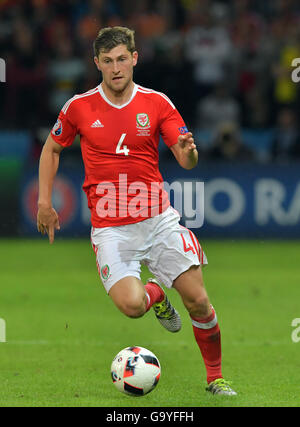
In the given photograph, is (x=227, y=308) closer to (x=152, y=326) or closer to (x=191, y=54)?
(x=152, y=326)

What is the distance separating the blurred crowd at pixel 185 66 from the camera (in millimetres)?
16312

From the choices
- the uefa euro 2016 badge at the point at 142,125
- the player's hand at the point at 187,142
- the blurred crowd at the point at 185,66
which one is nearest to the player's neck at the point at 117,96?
the uefa euro 2016 badge at the point at 142,125

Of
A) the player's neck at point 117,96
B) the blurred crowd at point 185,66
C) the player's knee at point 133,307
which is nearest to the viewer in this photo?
the player's knee at point 133,307

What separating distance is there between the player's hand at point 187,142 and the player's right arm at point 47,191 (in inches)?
37.3

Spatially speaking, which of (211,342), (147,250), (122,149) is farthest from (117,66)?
(211,342)

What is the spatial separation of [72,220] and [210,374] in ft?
28.8

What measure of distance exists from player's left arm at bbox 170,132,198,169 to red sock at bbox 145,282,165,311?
104 centimetres

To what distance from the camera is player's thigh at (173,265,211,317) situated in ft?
21.1

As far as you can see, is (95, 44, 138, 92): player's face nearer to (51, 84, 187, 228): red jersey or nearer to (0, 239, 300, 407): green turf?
(51, 84, 187, 228): red jersey

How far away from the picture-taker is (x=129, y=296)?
6.35 meters

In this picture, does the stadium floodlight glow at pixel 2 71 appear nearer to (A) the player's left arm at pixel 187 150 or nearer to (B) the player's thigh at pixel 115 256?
(B) the player's thigh at pixel 115 256

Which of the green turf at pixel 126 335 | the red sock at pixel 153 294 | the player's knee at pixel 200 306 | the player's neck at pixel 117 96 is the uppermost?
the player's neck at pixel 117 96

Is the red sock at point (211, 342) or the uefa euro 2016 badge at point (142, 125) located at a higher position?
the uefa euro 2016 badge at point (142, 125)

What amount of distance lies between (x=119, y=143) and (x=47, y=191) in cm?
60
